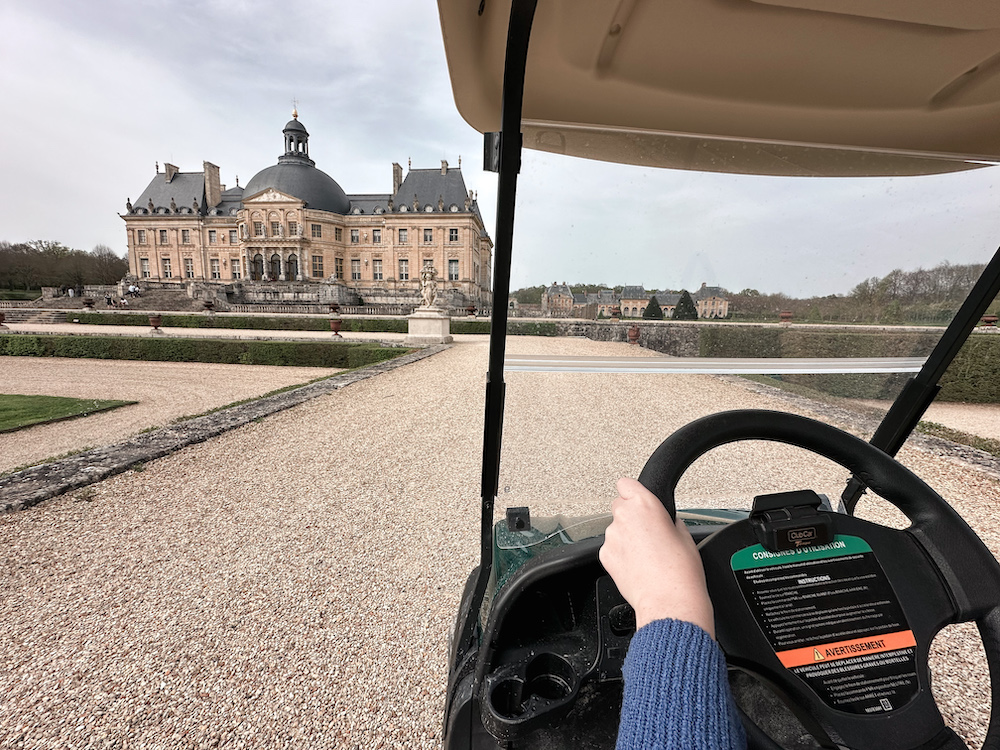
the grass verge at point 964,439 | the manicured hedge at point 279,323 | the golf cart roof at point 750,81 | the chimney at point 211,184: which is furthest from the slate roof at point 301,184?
the golf cart roof at point 750,81

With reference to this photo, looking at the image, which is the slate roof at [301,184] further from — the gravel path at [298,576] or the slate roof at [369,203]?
the gravel path at [298,576]

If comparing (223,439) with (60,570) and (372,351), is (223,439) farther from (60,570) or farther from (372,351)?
(372,351)

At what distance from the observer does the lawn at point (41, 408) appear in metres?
5.88

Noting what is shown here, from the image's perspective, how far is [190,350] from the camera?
12.8 metres

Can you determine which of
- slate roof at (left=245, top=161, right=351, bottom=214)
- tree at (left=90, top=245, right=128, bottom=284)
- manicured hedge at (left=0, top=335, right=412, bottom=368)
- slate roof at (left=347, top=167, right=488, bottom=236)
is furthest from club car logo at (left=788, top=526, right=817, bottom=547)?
tree at (left=90, top=245, right=128, bottom=284)

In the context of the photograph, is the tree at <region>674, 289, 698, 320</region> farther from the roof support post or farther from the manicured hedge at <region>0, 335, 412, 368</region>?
the manicured hedge at <region>0, 335, 412, 368</region>

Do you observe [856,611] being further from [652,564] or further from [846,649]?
[652,564]

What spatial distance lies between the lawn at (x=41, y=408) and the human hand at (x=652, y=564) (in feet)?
24.9

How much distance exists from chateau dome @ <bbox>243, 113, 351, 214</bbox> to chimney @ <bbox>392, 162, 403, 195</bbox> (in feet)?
17.5

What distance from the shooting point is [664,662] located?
470mm

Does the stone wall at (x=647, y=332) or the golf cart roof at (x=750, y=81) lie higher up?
the golf cart roof at (x=750, y=81)

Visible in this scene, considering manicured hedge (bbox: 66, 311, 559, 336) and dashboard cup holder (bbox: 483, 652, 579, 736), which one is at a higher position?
dashboard cup holder (bbox: 483, 652, 579, 736)

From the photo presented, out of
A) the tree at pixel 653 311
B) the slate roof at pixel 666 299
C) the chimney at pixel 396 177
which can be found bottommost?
the tree at pixel 653 311

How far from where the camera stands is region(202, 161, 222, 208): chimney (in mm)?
48062
